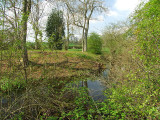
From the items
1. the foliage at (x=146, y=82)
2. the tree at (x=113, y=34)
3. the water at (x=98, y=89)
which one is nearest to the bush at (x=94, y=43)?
the tree at (x=113, y=34)

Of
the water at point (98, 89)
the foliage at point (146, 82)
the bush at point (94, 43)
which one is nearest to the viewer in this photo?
the foliage at point (146, 82)

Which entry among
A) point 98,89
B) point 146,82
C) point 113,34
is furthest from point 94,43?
point 146,82

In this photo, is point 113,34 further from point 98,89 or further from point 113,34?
point 98,89

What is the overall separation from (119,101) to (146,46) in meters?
1.78

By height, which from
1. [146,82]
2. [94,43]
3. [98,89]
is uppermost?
[94,43]

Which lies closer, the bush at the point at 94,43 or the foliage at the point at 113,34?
the foliage at the point at 113,34

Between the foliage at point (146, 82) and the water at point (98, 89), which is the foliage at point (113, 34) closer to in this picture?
the water at point (98, 89)

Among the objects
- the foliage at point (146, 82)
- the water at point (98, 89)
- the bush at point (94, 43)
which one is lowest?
the water at point (98, 89)

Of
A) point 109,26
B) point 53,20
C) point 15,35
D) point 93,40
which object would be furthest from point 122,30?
point 15,35

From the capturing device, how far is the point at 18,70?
352cm

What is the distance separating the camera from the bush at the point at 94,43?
21788mm

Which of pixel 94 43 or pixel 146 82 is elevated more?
pixel 94 43

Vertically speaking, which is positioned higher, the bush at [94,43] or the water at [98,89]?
the bush at [94,43]

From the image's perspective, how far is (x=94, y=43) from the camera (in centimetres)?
2214
